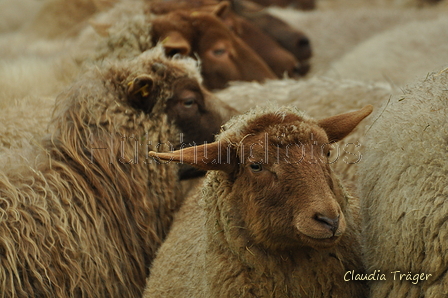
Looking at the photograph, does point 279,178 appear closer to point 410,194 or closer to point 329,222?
point 329,222

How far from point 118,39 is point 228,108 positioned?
146 cm

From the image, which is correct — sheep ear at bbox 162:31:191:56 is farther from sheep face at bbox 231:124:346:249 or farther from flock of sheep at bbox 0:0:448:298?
sheep face at bbox 231:124:346:249

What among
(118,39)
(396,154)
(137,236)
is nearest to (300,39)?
(118,39)

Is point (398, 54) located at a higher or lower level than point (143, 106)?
lower

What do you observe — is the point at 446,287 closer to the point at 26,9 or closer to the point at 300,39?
the point at 300,39

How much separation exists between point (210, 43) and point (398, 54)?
Answer: 2.39 metres

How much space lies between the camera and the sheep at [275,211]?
2.65m

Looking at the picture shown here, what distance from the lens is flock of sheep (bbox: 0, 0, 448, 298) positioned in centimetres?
267

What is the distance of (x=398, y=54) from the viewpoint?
6781 millimetres

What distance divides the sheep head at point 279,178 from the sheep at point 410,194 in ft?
0.71

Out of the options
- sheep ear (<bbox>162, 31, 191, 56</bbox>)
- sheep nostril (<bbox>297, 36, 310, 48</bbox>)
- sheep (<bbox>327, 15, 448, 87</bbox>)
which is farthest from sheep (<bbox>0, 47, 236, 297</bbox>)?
sheep nostril (<bbox>297, 36, 310, 48</bbox>)

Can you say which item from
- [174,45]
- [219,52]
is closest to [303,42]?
[219,52]

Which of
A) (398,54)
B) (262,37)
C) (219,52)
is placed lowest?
(398,54)

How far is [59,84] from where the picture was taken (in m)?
5.16
